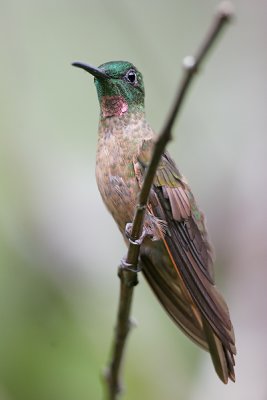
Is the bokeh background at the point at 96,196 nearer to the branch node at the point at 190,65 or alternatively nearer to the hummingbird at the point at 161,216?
the hummingbird at the point at 161,216

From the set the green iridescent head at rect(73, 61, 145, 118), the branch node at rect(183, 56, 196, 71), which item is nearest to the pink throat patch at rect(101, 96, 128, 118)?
the green iridescent head at rect(73, 61, 145, 118)

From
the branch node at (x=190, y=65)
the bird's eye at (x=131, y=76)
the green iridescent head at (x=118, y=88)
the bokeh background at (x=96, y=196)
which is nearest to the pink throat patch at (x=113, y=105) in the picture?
the green iridescent head at (x=118, y=88)

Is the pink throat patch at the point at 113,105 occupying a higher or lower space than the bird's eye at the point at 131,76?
lower

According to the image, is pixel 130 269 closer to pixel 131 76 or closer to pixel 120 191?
pixel 120 191

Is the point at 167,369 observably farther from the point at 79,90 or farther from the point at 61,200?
the point at 79,90

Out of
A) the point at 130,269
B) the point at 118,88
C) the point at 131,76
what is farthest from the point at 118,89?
the point at 130,269

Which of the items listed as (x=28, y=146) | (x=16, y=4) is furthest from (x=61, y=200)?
(x=16, y=4)
